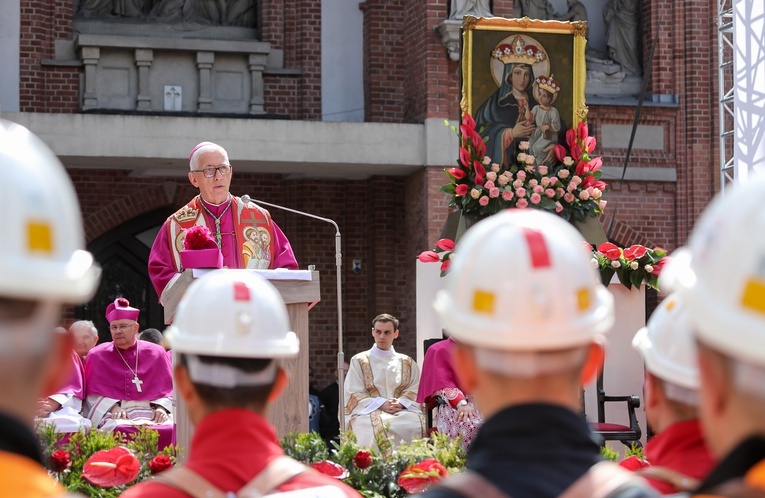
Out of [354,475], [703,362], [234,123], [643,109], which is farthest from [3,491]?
[643,109]

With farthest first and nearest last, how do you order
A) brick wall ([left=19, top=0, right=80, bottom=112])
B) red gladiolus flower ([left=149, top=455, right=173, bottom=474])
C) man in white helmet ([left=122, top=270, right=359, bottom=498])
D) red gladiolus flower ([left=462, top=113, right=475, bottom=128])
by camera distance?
brick wall ([left=19, top=0, right=80, bottom=112])
red gladiolus flower ([left=462, top=113, right=475, bottom=128])
red gladiolus flower ([left=149, top=455, right=173, bottom=474])
man in white helmet ([left=122, top=270, right=359, bottom=498])

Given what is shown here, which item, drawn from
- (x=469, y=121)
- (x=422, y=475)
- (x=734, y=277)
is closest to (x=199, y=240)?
(x=422, y=475)

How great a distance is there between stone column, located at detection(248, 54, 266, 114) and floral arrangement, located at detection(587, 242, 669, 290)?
24.1 feet

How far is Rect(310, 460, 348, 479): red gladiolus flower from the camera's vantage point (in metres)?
5.27

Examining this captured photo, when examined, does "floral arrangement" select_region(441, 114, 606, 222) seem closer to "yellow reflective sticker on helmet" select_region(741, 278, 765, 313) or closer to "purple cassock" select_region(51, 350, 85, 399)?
"purple cassock" select_region(51, 350, 85, 399)

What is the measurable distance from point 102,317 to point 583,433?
14.5 meters

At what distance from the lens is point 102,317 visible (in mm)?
15961

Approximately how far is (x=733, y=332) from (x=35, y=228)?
88 cm

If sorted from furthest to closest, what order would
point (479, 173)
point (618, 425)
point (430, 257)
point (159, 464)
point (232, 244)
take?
point (479, 173), point (430, 257), point (618, 425), point (232, 244), point (159, 464)

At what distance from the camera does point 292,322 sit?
251 inches

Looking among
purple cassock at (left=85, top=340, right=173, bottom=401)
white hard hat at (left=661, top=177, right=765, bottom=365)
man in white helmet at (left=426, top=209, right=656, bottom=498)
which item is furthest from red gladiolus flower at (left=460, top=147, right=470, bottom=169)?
white hard hat at (left=661, top=177, right=765, bottom=365)

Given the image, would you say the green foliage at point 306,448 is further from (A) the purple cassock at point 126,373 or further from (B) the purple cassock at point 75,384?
(A) the purple cassock at point 126,373

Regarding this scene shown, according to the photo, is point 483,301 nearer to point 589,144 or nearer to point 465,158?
point 465,158

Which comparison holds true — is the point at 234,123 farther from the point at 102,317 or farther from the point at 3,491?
the point at 3,491
